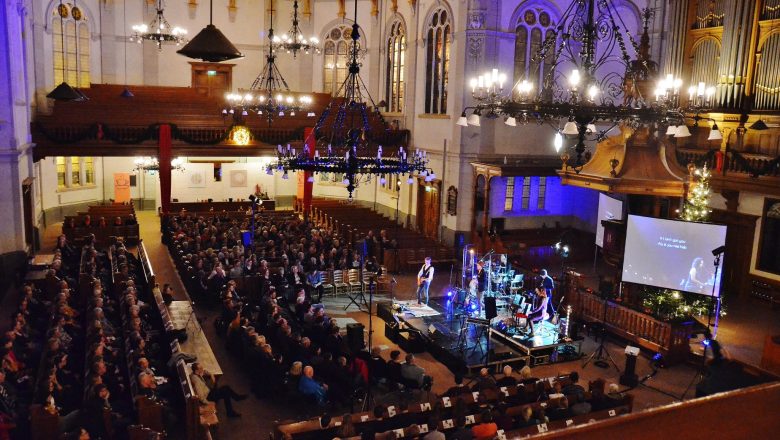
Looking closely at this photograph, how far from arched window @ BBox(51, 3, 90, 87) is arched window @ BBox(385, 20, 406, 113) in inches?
507

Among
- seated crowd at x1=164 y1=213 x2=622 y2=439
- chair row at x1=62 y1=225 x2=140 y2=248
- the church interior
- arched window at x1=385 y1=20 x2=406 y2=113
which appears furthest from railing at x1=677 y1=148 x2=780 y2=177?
chair row at x1=62 y1=225 x2=140 y2=248

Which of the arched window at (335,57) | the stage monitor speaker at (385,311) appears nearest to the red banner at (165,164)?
the stage monitor speaker at (385,311)

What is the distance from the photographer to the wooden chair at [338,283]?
58.1ft

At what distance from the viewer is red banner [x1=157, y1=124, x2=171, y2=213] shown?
2236 centimetres

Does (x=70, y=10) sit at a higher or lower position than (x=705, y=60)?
higher

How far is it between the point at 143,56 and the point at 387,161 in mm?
21325

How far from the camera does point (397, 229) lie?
2272 centimetres

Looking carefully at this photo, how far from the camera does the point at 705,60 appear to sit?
17781 millimetres

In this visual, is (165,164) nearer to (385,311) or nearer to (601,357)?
(385,311)

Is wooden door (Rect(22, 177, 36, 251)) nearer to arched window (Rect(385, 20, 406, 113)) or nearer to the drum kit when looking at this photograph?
the drum kit

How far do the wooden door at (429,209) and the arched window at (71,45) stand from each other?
599 inches

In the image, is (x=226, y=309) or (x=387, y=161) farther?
(x=226, y=309)

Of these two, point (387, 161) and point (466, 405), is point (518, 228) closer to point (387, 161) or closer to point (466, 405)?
point (387, 161)

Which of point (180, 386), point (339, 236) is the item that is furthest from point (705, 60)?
point (180, 386)
